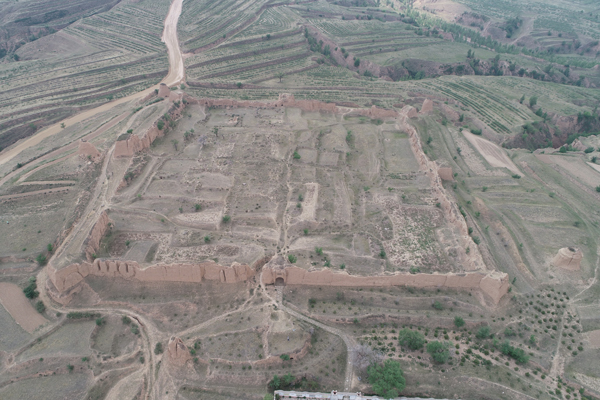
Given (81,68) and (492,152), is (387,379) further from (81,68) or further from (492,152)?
(81,68)

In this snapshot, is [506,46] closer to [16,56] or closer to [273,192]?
[273,192]

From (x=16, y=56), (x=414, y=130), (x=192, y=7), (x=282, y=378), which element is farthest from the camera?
(x=192, y=7)

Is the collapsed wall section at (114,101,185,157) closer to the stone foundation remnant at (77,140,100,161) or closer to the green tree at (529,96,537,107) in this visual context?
the stone foundation remnant at (77,140,100,161)

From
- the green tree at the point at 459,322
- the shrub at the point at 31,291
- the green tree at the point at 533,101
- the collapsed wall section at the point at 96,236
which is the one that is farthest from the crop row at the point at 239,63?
the green tree at the point at 459,322

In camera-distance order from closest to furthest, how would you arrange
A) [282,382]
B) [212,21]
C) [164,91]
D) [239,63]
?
[282,382]
[164,91]
[239,63]
[212,21]

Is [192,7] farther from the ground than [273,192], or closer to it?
farther from the ground

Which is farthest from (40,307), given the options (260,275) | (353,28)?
(353,28)

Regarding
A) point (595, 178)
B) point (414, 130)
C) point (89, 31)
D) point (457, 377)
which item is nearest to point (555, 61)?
point (595, 178)
